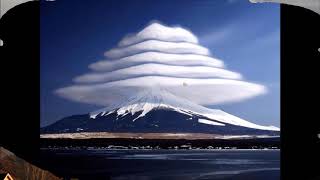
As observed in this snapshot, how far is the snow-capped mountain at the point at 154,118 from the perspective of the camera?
12.0 ft

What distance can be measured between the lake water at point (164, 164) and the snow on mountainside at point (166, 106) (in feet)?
0.81

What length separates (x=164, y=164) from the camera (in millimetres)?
3668

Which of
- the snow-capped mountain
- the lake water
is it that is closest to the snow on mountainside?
the snow-capped mountain

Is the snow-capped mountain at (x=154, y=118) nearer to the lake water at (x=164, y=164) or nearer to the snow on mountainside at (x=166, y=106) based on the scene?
the snow on mountainside at (x=166, y=106)

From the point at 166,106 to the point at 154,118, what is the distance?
134 mm

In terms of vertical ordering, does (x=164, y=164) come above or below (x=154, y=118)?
below

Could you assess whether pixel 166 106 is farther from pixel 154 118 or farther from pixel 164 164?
pixel 164 164

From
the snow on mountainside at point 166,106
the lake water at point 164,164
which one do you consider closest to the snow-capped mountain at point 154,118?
Result: the snow on mountainside at point 166,106

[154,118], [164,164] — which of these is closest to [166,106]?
[154,118]

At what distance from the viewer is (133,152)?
3766 mm

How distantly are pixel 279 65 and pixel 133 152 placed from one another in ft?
4.32
